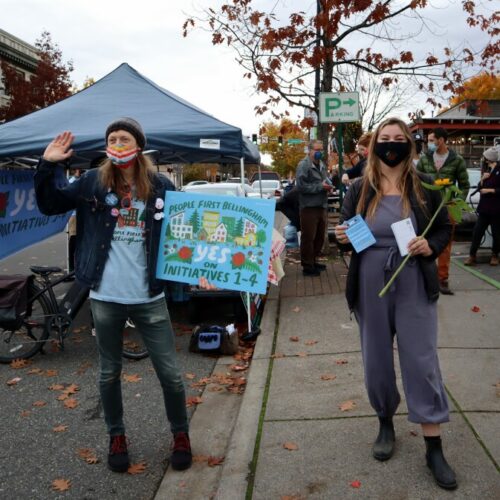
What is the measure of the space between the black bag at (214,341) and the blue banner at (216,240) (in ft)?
6.01

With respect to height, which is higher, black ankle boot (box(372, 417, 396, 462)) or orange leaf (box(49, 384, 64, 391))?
black ankle boot (box(372, 417, 396, 462))

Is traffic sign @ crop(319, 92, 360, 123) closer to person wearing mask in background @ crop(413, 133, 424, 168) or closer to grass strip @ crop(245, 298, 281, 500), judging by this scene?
person wearing mask in background @ crop(413, 133, 424, 168)

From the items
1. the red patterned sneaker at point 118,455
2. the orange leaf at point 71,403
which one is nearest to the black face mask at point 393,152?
the red patterned sneaker at point 118,455

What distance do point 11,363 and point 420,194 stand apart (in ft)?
14.0

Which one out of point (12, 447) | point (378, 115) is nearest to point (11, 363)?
point (12, 447)

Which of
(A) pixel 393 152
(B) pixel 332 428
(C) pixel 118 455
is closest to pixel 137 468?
(C) pixel 118 455

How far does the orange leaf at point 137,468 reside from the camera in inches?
136

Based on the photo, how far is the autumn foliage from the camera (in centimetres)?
3806

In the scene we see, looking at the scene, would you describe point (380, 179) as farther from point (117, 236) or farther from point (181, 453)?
point (181, 453)

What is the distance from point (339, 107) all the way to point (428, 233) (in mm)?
6918

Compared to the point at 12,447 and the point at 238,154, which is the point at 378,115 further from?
the point at 12,447

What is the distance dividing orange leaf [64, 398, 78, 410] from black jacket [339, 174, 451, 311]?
8.20ft

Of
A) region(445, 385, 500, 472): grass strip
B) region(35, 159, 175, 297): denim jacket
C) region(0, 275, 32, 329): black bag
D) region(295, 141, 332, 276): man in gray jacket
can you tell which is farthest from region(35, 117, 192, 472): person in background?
region(295, 141, 332, 276): man in gray jacket

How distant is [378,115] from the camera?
2742cm
